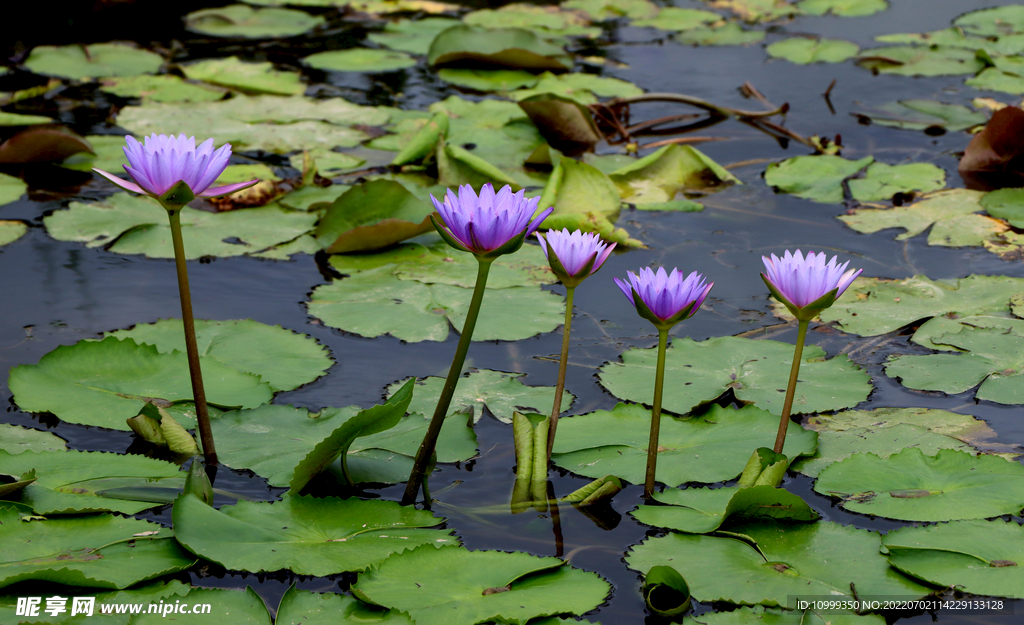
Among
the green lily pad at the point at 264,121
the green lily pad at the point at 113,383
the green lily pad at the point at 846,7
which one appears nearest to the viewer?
the green lily pad at the point at 113,383

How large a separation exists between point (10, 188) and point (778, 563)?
3.07 m

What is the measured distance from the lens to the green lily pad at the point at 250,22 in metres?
5.61

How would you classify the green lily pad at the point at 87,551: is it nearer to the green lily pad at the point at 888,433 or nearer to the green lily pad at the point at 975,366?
the green lily pad at the point at 888,433

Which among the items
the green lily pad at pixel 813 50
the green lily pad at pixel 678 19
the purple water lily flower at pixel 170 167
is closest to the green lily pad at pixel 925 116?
the green lily pad at pixel 813 50

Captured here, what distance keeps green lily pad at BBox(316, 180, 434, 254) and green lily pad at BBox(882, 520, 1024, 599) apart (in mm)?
1813

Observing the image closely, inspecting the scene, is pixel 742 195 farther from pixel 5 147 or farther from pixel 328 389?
pixel 5 147

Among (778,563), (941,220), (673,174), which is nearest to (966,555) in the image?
(778,563)

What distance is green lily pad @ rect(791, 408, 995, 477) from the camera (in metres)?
1.76

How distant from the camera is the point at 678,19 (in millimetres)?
6086

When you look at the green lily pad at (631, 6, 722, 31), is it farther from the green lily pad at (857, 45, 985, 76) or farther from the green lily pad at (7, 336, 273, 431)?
the green lily pad at (7, 336, 273, 431)

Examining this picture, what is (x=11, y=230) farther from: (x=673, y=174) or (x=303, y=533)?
(x=673, y=174)

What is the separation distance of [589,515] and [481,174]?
1.85m

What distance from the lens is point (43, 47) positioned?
4977mm

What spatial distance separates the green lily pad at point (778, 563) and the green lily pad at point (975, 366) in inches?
27.9
